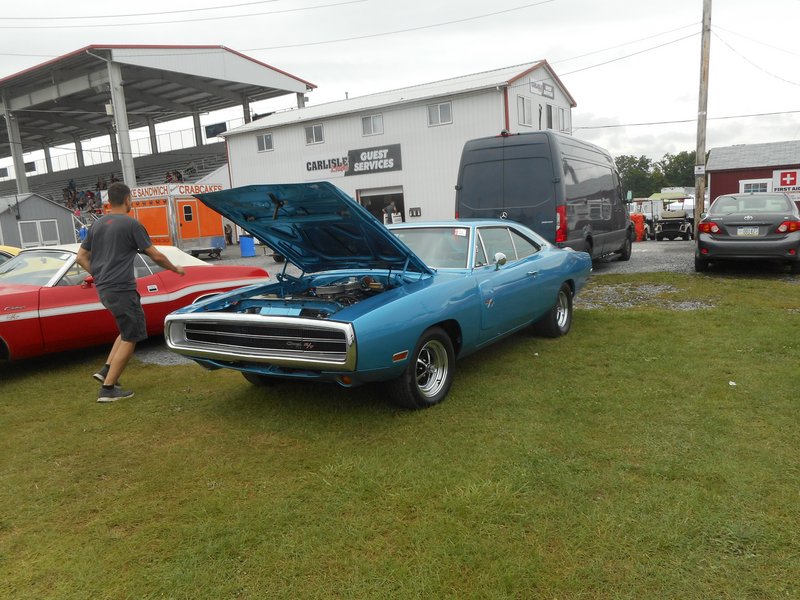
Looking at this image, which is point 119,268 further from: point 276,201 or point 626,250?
point 626,250

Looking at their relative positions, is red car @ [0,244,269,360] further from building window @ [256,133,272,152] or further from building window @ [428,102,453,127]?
building window @ [256,133,272,152]

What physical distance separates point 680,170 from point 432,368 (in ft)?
346

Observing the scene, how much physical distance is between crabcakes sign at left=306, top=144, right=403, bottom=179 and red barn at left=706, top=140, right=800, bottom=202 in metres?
14.8

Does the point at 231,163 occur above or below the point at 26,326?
above

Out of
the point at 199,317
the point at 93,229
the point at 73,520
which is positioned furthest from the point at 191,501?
the point at 93,229

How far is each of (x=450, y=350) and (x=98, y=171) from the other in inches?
2070

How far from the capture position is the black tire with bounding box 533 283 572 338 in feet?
19.7

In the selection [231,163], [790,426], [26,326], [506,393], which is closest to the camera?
[790,426]

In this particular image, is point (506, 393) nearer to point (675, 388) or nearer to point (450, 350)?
point (450, 350)

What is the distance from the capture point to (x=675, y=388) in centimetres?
440

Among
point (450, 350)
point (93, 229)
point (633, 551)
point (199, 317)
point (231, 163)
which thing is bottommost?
point (633, 551)

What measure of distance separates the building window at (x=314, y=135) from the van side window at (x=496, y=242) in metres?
24.1

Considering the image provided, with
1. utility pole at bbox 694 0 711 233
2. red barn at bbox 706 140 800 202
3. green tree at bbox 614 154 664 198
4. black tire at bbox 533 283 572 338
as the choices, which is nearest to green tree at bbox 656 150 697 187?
green tree at bbox 614 154 664 198

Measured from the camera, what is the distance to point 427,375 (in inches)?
171
